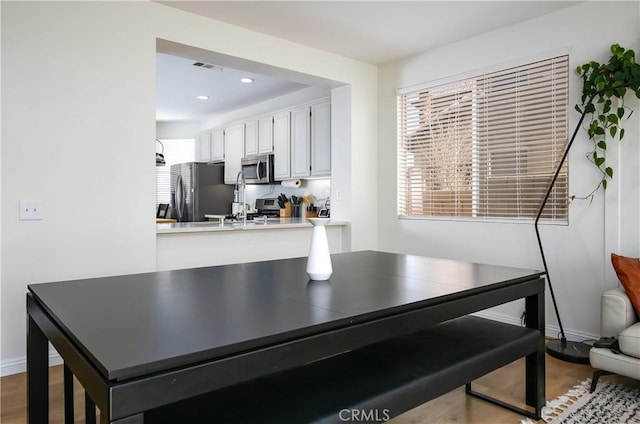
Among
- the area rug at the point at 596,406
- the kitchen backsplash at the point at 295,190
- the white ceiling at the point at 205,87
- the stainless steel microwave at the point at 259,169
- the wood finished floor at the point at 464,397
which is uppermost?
the white ceiling at the point at 205,87

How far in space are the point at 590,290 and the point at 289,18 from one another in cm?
307

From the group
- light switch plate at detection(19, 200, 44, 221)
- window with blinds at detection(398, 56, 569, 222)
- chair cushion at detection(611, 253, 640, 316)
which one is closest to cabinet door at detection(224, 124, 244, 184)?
window with blinds at detection(398, 56, 569, 222)

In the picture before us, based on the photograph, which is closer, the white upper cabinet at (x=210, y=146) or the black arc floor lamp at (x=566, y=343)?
the black arc floor lamp at (x=566, y=343)

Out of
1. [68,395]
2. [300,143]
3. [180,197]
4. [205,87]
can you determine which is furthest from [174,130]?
[68,395]

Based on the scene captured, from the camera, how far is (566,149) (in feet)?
10.3

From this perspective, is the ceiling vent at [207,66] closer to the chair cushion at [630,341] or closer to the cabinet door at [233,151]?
the cabinet door at [233,151]

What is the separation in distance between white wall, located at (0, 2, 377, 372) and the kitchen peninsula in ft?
0.64

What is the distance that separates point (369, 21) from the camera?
3488 mm

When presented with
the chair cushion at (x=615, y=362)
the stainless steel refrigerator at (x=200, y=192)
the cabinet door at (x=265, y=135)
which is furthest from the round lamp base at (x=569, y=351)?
the stainless steel refrigerator at (x=200, y=192)

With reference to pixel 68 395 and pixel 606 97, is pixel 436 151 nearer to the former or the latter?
pixel 606 97

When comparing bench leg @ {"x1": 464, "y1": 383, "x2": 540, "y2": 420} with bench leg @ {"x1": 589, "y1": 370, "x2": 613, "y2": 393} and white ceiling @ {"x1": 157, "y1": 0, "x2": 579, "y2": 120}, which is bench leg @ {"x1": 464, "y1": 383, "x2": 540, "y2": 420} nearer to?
bench leg @ {"x1": 589, "y1": 370, "x2": 613, "y2": 393}

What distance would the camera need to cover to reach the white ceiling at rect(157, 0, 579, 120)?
320 cm

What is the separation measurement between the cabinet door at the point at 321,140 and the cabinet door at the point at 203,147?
8.98ft

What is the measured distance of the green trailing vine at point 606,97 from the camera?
2.79m
